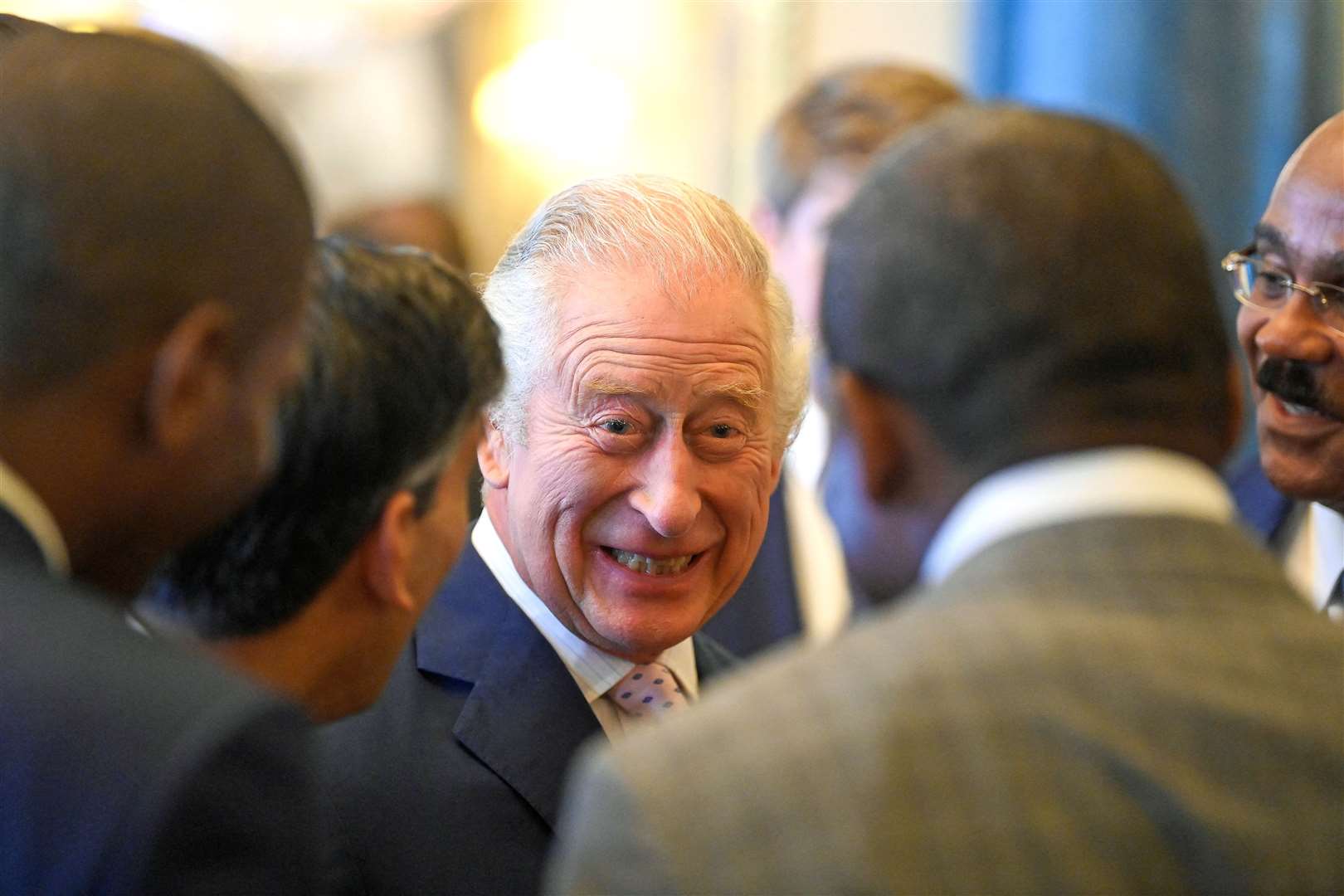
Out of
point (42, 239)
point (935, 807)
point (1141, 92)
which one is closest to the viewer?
point (935, 807)

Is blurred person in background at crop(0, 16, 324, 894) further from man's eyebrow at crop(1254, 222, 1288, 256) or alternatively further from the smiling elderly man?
man's eyebrow at crop(1254, 222, 1288, 256)

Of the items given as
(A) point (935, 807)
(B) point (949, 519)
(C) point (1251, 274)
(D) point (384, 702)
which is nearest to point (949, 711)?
(A) point (935, 807)

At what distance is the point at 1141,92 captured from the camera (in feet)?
17.1

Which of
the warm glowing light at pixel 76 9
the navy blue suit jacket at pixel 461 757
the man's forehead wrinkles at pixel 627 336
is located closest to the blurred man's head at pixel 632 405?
the man's forehead wrinkles at pixel 627 336

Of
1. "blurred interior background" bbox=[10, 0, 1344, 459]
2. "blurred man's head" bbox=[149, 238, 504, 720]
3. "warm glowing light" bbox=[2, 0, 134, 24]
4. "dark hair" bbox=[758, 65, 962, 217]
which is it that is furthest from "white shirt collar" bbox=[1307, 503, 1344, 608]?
"warm glowing light" bbox=[2, 0, 134, 24]

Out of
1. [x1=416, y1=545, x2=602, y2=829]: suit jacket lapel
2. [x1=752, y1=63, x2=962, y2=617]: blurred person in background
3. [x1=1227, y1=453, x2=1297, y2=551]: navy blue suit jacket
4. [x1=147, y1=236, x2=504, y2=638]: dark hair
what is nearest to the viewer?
[x1=147, y1=236, x2=504, y2=638]: dark hair

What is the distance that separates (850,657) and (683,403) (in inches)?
41.9

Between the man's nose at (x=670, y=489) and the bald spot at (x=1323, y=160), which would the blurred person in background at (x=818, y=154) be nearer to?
the bald spot at (x=1323, y=160)

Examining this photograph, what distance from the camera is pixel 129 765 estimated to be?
138 centimetres

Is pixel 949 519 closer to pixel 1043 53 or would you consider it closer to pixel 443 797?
pixel 443 797

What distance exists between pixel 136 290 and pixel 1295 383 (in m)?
2.06

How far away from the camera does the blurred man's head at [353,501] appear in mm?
1858

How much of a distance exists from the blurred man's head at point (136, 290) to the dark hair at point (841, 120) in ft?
10.5

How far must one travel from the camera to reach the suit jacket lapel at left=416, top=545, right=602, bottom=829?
229cm
